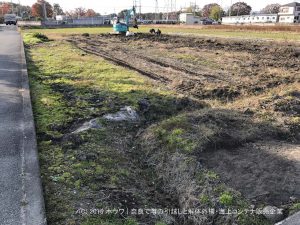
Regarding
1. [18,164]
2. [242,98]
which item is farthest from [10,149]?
[242,98]

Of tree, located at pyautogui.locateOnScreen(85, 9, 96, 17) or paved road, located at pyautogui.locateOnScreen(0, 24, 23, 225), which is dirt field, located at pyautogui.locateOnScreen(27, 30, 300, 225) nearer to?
paved road, located at pyautogui.locateOnScreen(0, 24, 23, 225)

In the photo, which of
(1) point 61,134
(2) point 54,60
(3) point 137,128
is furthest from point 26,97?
(2) point 54,60

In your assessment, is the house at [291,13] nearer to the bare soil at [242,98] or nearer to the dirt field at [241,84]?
the dirt field at [241,84]

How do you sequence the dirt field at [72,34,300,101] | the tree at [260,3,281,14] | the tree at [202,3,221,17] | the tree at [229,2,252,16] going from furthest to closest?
the tree at [202,3,221,17]
the tree at [260,3,281,14]
the tree at [229,2,252,16]
the dirt field at [72,34,300,101]

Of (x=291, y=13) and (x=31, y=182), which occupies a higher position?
(x=291, y=13)

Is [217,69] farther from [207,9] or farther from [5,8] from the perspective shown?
[207,9]

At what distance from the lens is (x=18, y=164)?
15.0ft

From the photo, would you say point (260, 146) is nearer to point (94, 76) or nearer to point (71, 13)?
point (94, 76)

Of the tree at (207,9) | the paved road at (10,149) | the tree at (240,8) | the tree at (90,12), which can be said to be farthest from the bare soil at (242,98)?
the tree at (207,9)

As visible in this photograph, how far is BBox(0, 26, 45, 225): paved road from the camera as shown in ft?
11.5

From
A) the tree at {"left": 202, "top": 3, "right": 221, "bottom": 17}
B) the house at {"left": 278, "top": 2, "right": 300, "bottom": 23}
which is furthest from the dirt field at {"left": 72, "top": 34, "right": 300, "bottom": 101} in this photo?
the tree at {"left": 202, "top": 3, "right": 221, "bottom": 17}

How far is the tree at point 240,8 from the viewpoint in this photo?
11362cm

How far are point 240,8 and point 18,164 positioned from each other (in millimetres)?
120535

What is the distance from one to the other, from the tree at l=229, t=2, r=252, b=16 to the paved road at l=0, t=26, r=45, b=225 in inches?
4535
